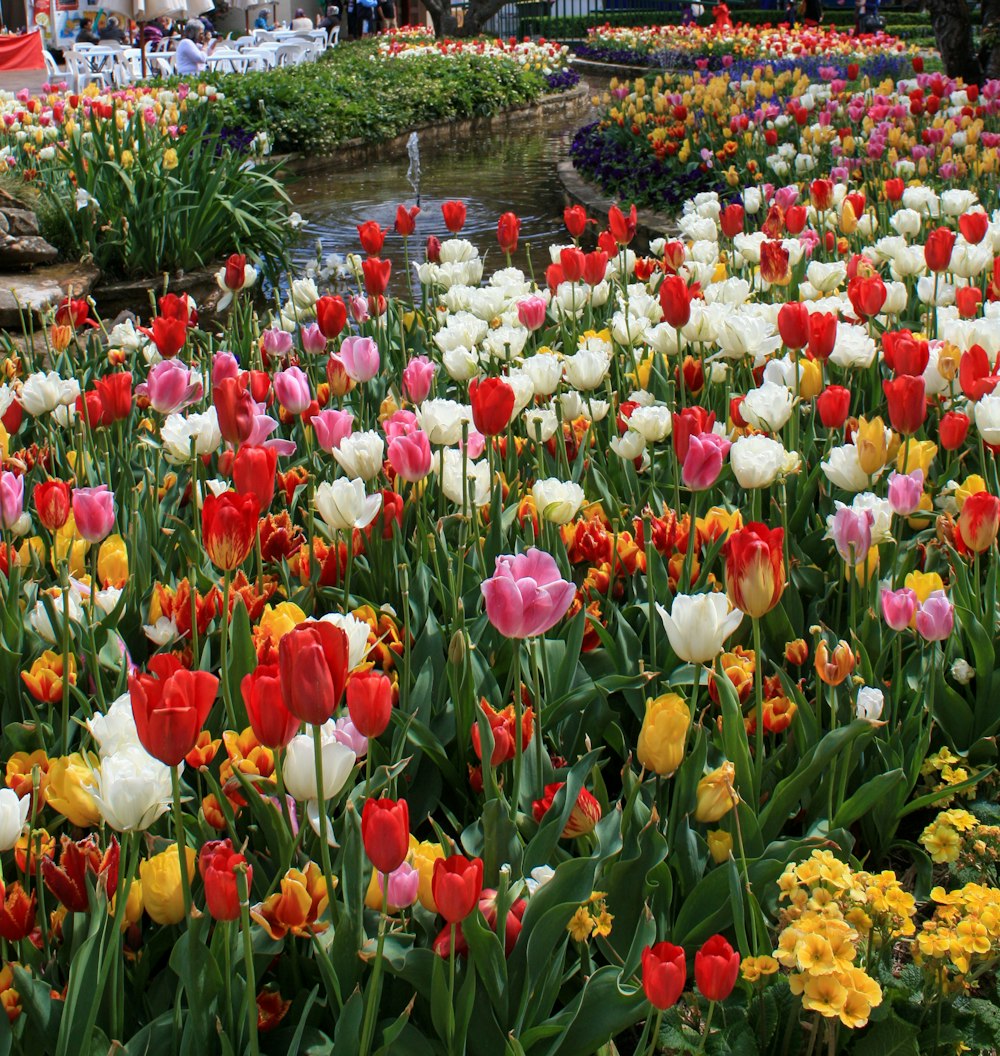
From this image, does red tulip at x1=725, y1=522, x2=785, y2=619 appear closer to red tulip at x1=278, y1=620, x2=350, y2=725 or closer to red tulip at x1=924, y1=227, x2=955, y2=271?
red tulip at x1=278, y1=620, x2=350, y2=725

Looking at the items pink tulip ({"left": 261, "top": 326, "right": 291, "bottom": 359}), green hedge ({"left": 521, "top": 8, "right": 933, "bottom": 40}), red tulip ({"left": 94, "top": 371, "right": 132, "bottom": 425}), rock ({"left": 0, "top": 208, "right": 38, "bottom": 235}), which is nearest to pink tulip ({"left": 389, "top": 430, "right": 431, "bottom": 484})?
red tulip ({"left": 94, "top": 371, "right": 132, "bottom": 425})

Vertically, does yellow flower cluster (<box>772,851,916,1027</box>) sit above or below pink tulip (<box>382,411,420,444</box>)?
below

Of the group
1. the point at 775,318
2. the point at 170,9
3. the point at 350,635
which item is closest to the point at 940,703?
the point at 350,635

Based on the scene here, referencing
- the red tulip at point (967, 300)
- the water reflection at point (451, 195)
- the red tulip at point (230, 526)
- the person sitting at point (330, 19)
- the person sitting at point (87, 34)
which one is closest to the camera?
the red tulip at point (230, 526)

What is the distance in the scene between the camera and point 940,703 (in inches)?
74.5

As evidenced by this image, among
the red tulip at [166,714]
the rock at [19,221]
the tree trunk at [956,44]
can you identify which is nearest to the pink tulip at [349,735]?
the red tulip at [166,714]

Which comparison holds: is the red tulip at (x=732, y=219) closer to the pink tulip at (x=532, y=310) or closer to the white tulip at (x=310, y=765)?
the pink tulip at (x=532, y=310)

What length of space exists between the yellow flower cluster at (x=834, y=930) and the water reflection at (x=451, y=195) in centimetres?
618

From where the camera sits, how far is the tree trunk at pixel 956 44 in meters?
10.4

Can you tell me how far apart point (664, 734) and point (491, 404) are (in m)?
0.69

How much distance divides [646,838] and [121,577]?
0.98 meters

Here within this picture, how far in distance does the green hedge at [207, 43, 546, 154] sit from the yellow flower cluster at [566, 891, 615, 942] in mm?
10825

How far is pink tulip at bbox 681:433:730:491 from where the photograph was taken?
1796 millimetres

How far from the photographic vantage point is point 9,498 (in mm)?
1854
